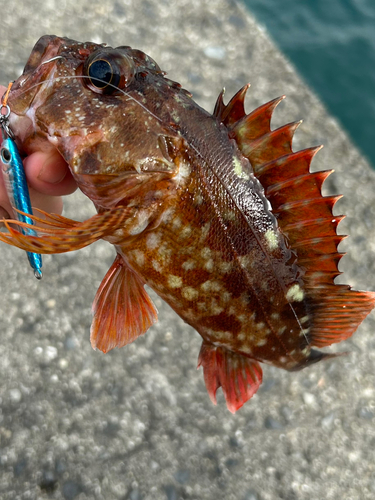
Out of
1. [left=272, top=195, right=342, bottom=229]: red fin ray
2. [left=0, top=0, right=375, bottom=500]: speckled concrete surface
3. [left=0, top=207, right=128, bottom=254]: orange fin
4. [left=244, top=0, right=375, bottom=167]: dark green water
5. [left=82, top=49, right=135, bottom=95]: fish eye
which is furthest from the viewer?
[left=244, top=0, right=375, bottom=167]: dark green water

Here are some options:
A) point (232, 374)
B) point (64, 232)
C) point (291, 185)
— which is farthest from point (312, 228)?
point (64, 232)

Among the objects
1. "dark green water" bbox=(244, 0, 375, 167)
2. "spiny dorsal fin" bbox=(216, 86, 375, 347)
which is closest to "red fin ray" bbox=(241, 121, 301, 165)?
"spiny dorsal fin" bbox=(216, 86, 375, 347)

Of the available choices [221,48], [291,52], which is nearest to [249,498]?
[221,48]

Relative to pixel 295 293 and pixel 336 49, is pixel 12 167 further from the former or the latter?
pixel 336 49

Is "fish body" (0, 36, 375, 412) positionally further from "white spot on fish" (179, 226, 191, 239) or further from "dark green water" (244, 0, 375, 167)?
"dark green water" (244, 0, 375, 167)

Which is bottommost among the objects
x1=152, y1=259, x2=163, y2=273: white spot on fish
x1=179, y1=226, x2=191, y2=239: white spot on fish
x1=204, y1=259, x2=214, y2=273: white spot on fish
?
x1=152, y1=259, x2=163, y2=273: white spot on fish

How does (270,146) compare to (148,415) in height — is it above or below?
above
